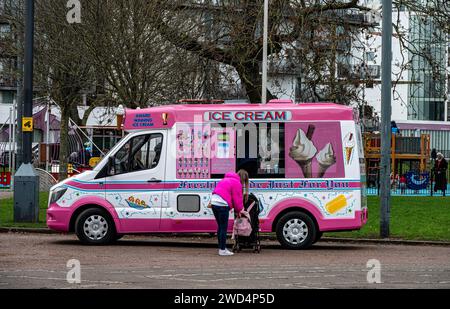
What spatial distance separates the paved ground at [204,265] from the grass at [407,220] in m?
1.62

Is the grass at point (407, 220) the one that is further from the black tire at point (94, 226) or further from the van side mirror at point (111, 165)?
the van side mirror at point (111, 165)

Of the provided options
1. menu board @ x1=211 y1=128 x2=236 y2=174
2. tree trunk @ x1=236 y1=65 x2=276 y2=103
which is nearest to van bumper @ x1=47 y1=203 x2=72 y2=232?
menu board @ x1=211 y1=128 x2=236 y2=174

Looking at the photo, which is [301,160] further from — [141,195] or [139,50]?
[139,50]

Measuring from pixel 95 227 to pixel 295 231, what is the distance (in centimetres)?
370

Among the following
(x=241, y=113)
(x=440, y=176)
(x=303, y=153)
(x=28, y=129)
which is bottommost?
(x=440, y=176)

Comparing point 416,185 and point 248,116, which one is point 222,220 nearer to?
point 248,116

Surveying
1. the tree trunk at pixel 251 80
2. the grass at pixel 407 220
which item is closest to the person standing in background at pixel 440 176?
the grass at pixel 407 220

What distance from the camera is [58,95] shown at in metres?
36.2

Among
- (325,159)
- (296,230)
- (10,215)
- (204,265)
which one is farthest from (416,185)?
(204,265)

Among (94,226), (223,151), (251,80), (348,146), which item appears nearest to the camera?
(348,146)

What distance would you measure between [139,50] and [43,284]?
1398cm

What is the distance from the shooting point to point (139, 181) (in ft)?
66.5

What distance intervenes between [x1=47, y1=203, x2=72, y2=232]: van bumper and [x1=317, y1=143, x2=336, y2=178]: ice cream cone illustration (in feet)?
15.5

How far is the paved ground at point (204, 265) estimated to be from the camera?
13.7 m
